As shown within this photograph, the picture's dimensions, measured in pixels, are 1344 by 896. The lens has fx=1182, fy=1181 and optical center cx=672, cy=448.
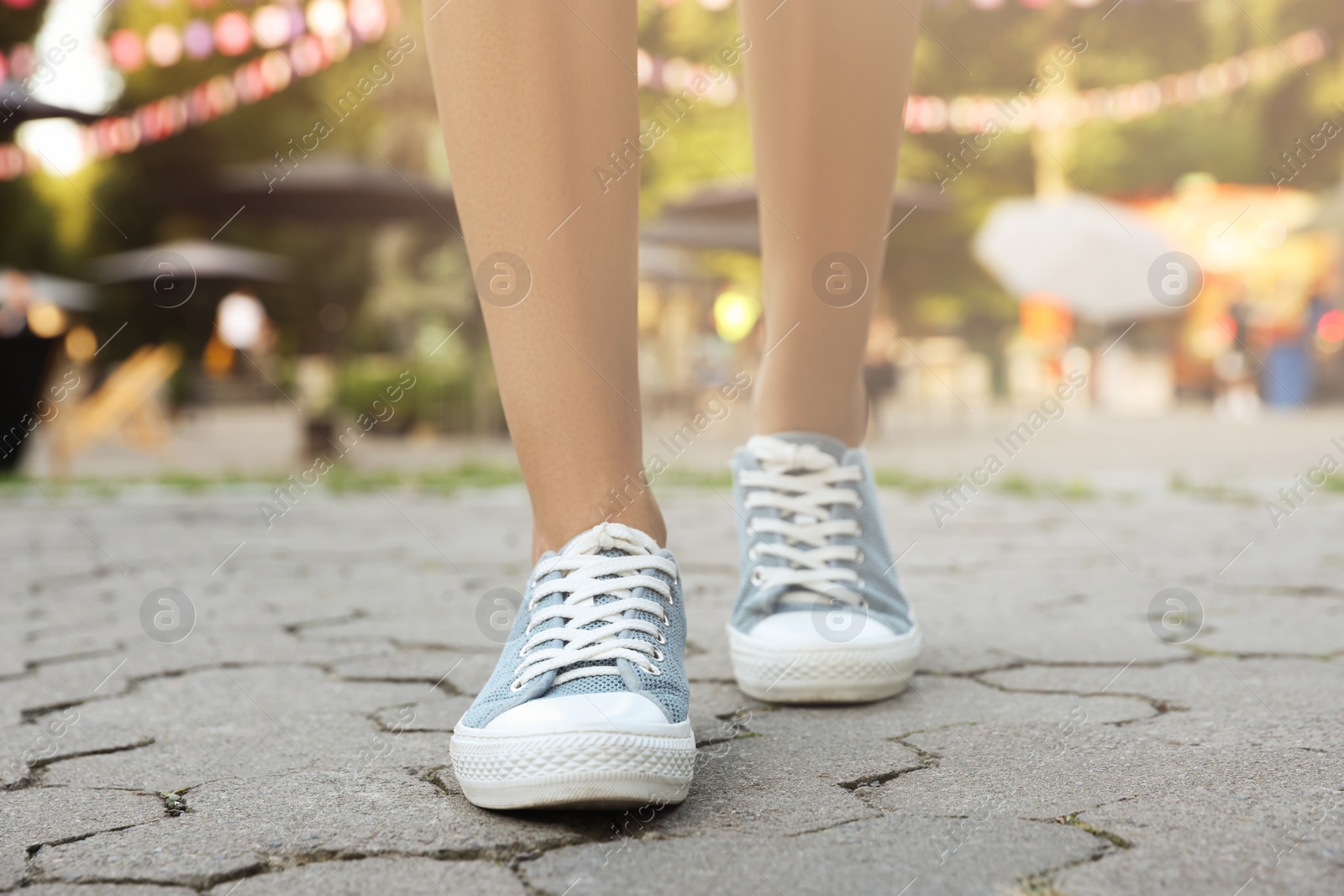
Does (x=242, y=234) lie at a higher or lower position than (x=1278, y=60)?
higher

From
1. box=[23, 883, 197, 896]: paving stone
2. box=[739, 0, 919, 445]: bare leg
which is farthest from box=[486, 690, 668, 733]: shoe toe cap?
box=[739, 0, 919, 445]: bare leg

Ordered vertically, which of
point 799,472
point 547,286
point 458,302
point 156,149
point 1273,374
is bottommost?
point 799,472

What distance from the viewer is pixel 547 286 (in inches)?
41.9

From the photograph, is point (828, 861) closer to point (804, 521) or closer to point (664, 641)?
point (664, 641)

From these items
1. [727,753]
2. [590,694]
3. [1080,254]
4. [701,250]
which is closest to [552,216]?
[590,694]

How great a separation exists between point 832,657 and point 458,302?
1038 centimetres

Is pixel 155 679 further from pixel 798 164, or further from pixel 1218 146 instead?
Result: pixel 1218 146

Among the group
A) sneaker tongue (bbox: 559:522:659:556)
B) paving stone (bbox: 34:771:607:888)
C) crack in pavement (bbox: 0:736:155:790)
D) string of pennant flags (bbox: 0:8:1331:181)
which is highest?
string of pennant flags (bbox: 0:8:1331:181)

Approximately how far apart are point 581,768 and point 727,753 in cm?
24

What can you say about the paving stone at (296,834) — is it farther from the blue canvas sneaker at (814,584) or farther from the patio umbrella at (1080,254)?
the patio umbrella at (1080,254)

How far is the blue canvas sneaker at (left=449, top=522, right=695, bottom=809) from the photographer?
35.7 inches

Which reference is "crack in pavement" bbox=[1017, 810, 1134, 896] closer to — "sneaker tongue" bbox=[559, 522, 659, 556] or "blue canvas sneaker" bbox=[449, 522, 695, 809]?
"blue canvas sneaker" bbox=[449, 522, 695, 809]

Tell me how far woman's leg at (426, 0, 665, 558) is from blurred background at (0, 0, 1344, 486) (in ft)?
6.07

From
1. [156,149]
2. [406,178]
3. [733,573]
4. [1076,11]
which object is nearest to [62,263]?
[156,149]
